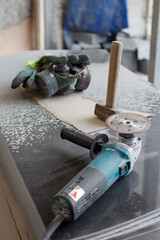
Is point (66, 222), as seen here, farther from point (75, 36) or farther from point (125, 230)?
point (75, 36)

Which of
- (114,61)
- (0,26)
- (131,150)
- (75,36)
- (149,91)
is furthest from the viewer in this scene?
(75,36)

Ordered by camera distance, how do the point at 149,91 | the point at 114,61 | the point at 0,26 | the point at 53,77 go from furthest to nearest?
the point at 0,26 → the point at 149,91 → the point at 53,77 → the point at 114,61

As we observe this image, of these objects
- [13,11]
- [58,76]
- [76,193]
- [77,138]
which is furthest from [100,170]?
[13,11]

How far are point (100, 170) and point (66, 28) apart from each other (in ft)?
11.4

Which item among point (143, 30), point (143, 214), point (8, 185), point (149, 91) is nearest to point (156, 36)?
point (149, 91)

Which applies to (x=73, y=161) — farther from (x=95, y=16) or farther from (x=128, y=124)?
(x=95, y=16)

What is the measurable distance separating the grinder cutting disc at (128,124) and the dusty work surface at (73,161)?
0.15m

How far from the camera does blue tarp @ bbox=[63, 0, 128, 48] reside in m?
3.91

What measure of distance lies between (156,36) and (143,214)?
5.40ft

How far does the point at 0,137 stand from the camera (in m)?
1.16

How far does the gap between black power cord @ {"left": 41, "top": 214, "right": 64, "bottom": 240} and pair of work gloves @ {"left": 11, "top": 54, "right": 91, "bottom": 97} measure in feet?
2.47

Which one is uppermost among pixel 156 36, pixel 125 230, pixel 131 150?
pixel 156 36

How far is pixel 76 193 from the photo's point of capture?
0.72 m

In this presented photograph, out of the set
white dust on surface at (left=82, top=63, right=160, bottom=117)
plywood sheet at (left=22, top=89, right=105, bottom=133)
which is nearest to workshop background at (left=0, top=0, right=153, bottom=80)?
white dust on surface at (left=82, top=63, right=160, bottom=117)
